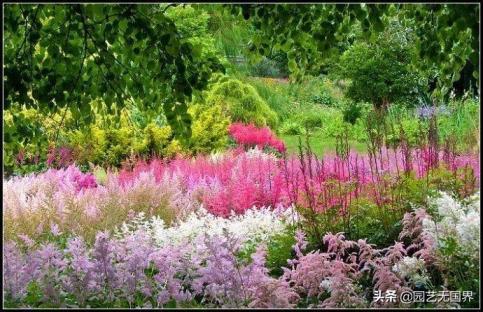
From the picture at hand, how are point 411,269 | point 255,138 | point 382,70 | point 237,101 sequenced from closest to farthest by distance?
1. point 411,269
2. point 255,138
3. point 237,101
4. point 382,70

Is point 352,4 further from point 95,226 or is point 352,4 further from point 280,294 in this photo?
point 95,226

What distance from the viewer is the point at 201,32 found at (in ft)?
47.7

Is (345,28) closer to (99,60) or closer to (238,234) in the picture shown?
(99,60)

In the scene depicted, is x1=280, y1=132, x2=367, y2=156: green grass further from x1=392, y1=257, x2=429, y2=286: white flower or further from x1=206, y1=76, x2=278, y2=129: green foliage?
x1=392, y1=257, x2=429, y2=286: white flower

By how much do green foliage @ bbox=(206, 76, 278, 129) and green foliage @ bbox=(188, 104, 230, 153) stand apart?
2.09 m

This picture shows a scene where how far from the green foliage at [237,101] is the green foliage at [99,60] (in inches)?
379

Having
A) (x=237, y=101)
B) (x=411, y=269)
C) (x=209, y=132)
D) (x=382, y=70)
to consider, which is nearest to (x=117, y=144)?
(x=209, y=132)

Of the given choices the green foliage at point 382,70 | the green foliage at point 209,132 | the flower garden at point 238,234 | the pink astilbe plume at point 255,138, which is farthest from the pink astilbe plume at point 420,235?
the green foliage at point 382,70

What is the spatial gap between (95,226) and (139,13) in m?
2.09

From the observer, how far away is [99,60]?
2754 millimetres

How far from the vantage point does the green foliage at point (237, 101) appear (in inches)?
505

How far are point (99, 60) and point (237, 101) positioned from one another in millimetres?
10399

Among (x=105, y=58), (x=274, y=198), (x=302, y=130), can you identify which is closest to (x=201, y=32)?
(x=302, y=130)

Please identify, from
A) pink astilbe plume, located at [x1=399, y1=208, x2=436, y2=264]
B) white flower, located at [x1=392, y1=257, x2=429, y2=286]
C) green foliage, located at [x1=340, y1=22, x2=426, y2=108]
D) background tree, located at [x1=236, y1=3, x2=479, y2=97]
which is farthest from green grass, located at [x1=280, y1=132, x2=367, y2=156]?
white flower, located at [x1=392, y1=257, x2=429, y2=286]
